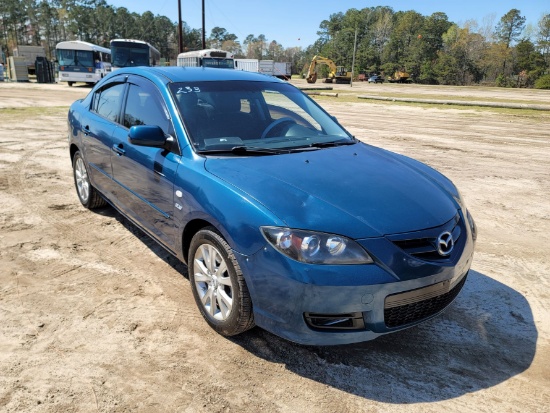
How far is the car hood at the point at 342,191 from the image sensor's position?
2.47 m

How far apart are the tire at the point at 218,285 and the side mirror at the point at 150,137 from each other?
83cm

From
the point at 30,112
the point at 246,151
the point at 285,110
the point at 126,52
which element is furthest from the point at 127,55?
the point at 246,151

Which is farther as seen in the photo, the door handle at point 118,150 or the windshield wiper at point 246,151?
the door handle at point 118,150

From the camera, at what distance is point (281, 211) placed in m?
2.49

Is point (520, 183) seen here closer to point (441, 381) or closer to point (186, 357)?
point (441, 381)

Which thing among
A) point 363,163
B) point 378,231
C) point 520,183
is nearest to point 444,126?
point 520,183

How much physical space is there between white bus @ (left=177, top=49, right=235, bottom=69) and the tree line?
52472 millimetres

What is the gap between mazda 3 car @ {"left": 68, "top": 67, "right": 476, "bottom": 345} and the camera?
2.39 m

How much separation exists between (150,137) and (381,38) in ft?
386

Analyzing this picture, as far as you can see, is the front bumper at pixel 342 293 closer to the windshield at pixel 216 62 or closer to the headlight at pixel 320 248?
the headlight at pixel 320 248

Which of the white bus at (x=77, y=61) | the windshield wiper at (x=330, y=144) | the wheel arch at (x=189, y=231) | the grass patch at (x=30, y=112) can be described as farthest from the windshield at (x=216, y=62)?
the wheel arch at (x=189, y=231)

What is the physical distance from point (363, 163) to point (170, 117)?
1.55 m

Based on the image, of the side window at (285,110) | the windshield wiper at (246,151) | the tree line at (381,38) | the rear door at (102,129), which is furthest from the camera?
the tree line at (381,38)

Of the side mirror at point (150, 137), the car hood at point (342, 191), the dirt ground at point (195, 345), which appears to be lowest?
the dirt ground at point (195, 345)
